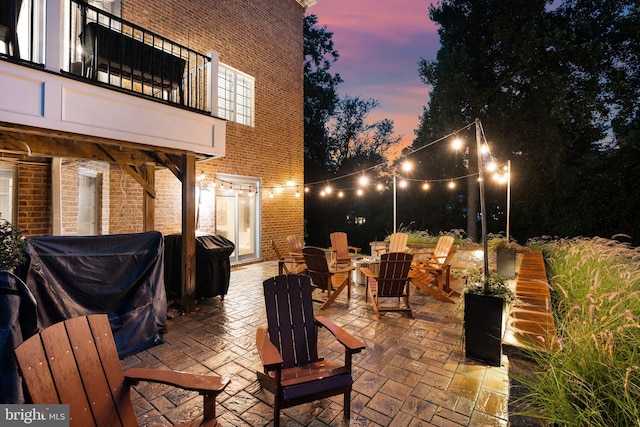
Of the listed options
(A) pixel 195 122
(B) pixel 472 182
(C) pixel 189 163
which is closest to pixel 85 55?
(A) pixel 195 122

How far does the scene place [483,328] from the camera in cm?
328

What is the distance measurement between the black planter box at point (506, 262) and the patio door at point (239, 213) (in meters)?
6.31

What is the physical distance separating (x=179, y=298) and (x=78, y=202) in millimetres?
2725

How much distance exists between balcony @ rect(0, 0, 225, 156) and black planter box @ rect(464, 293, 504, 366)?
4357mm

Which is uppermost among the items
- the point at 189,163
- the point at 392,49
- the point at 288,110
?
the point at 392,49

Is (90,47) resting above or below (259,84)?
below

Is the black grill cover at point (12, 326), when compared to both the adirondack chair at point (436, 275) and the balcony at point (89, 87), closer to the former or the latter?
the balcony at point (89, 87)

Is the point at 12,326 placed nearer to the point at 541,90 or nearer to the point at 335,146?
the point at 541,90

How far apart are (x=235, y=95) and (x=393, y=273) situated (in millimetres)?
6652

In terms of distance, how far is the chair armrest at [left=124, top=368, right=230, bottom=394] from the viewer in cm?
177

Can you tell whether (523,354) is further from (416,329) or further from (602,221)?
(602,221)

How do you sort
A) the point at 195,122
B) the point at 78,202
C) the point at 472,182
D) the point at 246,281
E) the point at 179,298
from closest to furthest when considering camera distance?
the point at 195,122 < the point at 179,298 < the point at 78,202 < the point at 246,281 < the point at 472,182

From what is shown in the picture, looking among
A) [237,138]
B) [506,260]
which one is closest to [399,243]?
[506,260]

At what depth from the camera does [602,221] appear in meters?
10.5
